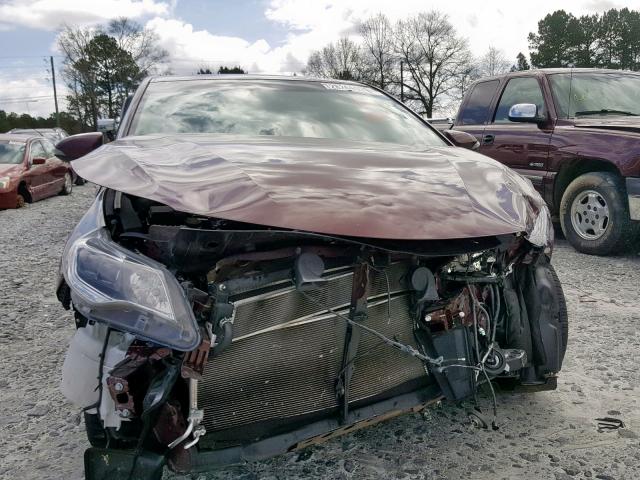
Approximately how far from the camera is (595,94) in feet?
20.4

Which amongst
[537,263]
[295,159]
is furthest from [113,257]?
[537,263]

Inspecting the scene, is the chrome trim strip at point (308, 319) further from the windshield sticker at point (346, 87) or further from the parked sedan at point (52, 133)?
the parked sedan at point (52, 133)

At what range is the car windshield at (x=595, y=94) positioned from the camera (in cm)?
606

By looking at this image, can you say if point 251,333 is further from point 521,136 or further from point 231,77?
point 521,136

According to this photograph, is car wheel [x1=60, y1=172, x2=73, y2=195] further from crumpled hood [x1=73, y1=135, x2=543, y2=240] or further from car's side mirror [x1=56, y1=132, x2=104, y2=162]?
crumpled hood [x1=73, y1=135, x2=543, y2=240]

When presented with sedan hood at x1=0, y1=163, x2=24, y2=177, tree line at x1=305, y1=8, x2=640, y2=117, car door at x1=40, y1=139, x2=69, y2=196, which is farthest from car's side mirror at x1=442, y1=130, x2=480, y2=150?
tree line at x1=305, y1=8, x2=640, y2=117

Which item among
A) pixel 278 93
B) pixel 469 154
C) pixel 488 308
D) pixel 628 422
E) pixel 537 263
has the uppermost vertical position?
pixel 278 93

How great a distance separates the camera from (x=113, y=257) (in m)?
1.85

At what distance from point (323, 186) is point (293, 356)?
0.59 m

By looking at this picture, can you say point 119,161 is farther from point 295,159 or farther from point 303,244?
point 303,244

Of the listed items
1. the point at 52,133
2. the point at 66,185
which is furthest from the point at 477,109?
the point at 52,133

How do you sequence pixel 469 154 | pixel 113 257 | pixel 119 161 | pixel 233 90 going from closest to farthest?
pixel 113 257
pixel 119 161
pixel 469 154
pixel 233 90

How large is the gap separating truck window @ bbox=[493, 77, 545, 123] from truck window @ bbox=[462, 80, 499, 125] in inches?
7.3

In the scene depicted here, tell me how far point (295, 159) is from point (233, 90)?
138 centimetres
